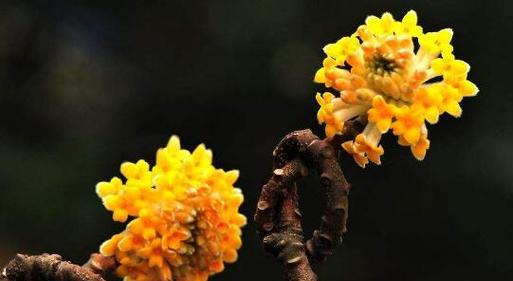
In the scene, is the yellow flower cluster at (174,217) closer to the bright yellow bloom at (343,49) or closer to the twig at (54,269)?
the twig at (54,269)

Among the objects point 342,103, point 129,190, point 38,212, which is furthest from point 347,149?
point 38,212

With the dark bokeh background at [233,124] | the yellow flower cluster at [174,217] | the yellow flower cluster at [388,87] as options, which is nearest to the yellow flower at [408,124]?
the yellow flower cluster at [388,87]

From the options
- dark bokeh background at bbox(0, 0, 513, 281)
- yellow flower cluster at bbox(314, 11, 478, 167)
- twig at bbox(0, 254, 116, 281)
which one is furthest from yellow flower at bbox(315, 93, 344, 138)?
dark bokeh background at bbox(0, 0, 513, 281)

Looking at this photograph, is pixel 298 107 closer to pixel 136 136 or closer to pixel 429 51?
pixel 136 136

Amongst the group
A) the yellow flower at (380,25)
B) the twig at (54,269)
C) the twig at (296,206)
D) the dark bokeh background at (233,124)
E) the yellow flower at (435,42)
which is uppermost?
the dark bokeh background at (233,124)

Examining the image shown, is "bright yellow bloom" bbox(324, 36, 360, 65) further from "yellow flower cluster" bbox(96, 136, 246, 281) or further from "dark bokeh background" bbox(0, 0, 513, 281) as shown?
"dark bokeh background" bbox(0, 0, 513, 281)

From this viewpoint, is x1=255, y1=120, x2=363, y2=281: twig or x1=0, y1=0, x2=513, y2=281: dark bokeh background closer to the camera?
x1=255, y1=120, x2=363, y2=281: twig

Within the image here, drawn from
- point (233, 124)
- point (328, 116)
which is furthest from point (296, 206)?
point (233, 124)
